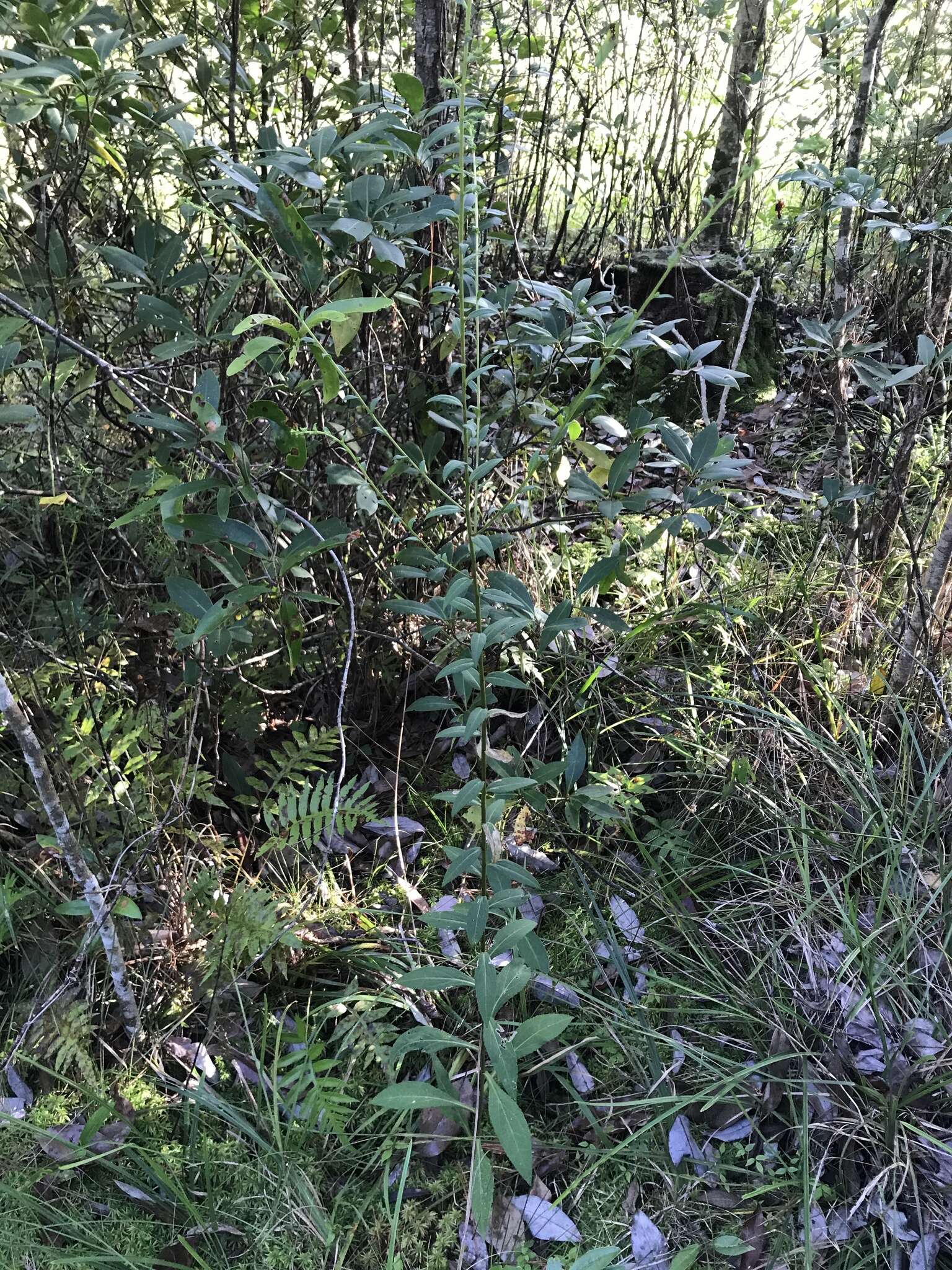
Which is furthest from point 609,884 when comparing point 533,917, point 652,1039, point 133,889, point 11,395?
point 11,395

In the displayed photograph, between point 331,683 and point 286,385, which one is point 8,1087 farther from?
point 286,385

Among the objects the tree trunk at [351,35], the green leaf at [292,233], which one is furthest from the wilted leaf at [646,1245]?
the tree trunk at [351,35]

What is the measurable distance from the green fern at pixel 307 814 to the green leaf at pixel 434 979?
541 mm

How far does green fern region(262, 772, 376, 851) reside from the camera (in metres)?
1.91

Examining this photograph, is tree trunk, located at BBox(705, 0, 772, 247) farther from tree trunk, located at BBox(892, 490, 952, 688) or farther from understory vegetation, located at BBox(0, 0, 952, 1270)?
tree trunk, located at BBox(892, 490, 952, 688)

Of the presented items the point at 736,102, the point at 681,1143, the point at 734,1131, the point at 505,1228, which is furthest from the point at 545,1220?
the point at 736,102

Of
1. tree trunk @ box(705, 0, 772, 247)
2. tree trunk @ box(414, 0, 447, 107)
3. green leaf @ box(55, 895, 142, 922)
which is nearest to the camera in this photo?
green leaf @ box(55, 895, 142, 922)

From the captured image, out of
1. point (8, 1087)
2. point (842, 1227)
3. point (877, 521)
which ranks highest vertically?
point (877, 521)

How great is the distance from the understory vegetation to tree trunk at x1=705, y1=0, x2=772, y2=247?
1384 mm

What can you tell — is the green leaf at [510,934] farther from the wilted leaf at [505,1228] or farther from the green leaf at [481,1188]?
the wilted leaf at [505,1228]

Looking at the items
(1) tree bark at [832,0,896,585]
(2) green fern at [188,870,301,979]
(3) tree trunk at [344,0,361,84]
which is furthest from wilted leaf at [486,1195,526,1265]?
(3) tree trunk at [344,0,361,84]

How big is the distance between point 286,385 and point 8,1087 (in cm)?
158

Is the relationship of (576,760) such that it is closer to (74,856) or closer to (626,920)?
(626,920)

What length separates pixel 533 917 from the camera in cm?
196
